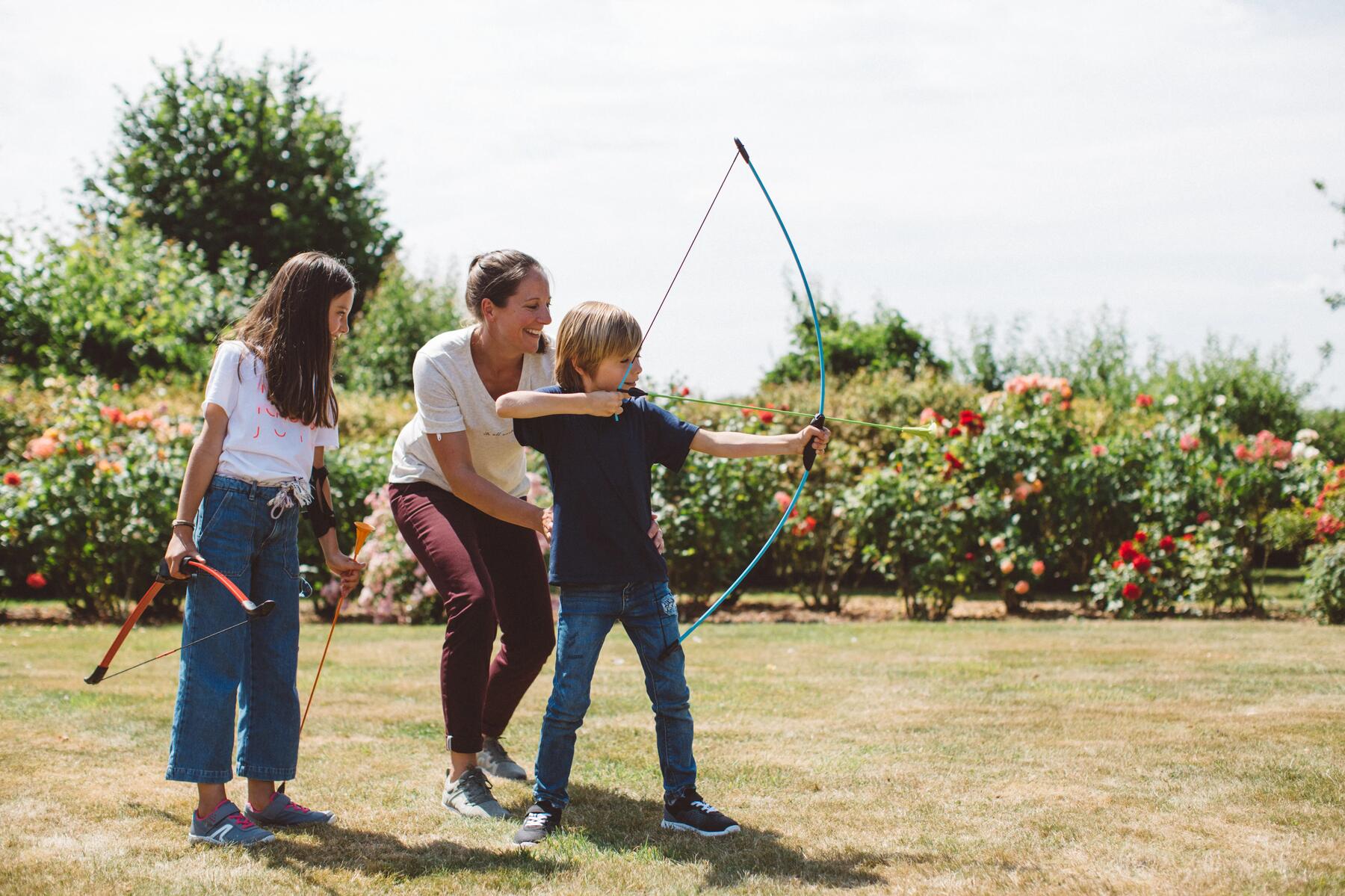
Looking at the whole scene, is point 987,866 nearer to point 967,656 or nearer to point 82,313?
point 967,656

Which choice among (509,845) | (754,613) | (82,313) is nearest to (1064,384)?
(754,613)

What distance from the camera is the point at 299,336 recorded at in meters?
3.25

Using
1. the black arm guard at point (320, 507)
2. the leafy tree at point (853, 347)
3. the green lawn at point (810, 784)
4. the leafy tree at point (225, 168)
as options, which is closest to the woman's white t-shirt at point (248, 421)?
the black arm guard at point (320, 507)

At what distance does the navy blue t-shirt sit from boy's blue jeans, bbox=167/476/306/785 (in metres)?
0.76

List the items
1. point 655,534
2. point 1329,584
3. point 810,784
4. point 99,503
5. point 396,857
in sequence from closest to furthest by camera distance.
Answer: point 396,857 < point 655,534 < point 810,784 < point 1329,584 < point 99,503

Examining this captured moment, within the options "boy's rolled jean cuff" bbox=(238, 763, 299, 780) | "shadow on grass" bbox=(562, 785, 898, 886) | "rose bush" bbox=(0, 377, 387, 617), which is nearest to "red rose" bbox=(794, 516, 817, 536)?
"rose bush" bbox=(0, 377, 387, 617)

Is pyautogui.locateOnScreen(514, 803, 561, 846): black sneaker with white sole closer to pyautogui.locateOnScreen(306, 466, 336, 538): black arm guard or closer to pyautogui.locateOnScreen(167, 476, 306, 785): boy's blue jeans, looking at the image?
pyautogui.locateOnScreen(167, 476, 306, 785): boy's blue jeans

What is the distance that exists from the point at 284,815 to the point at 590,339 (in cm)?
160

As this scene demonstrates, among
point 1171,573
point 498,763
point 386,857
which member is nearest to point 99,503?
point 498,763

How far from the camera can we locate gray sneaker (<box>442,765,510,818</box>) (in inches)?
131

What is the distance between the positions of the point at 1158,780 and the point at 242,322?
10.1 feet

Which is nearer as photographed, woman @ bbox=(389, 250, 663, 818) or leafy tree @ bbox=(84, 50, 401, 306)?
woman @ bbox=(389, 250, 663, 818)

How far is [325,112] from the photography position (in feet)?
69.1

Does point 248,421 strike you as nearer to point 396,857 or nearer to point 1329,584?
point 396,857
